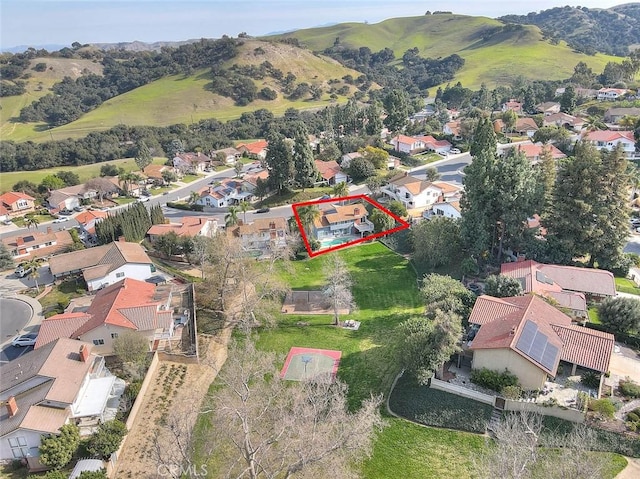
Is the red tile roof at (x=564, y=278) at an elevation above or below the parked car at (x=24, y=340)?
above

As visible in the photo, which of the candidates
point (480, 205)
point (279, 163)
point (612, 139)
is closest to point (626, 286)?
point (480, 205)

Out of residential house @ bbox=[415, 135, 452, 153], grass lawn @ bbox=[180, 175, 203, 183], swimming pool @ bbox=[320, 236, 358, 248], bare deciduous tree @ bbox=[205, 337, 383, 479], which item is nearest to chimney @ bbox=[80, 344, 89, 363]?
bare deciduous tree @ bbox=[205, 337, 383, 479]

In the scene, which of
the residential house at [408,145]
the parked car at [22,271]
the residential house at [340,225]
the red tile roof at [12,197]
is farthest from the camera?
the residential house at [408,145]

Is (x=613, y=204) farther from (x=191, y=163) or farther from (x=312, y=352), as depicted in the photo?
(x=191, y=163)

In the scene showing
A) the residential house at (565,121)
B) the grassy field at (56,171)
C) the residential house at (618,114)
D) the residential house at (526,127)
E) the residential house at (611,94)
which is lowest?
the grassy field at (56,171)

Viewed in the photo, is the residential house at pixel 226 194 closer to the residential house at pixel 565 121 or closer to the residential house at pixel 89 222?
the residential house at pixel 89 222

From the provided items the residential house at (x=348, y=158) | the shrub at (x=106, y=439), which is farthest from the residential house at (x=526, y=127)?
the shrub at (x=106, y=439)

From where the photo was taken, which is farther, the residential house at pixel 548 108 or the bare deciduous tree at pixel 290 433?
the residential house at pixel 548 108

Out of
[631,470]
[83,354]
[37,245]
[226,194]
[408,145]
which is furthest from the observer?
[408,145]
